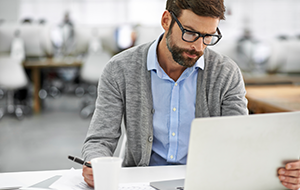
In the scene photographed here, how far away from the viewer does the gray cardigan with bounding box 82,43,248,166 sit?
1150 millimetres

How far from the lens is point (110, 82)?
118 cm

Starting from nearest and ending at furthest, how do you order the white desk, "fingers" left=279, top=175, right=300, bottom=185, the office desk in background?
1. "fingers" left=279, top=175, right=300, bottom=185
2. the white desk
3. the office desk in background

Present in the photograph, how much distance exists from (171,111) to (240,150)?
499 millimetres

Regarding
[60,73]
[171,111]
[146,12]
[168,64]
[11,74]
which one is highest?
[146,12]

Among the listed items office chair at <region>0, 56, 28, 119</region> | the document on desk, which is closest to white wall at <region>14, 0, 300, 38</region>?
office chair at <region>0, 56, 28, 119</region>

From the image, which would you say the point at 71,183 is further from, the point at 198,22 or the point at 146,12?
the point at 146,12

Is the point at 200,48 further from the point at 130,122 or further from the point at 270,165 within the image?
the point at 270,165

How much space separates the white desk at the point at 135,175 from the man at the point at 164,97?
16cm

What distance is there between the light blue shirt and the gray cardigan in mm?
26

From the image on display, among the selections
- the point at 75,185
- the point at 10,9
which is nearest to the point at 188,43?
the point at 75,185

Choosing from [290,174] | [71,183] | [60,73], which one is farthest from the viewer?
[60,73]

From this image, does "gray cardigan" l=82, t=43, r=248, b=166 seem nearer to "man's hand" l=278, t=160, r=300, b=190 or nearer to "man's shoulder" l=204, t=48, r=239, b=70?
"man's shoulder" l=204, t=48, r=239, b=70

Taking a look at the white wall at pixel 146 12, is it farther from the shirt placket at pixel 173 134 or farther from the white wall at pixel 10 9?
the shirt placket at pixel 173 134

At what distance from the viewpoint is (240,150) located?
68 cm
